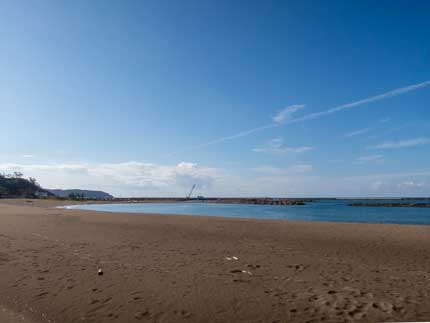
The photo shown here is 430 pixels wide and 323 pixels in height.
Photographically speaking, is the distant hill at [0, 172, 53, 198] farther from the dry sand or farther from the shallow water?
the dry sand

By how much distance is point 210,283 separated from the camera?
7910 millimetres

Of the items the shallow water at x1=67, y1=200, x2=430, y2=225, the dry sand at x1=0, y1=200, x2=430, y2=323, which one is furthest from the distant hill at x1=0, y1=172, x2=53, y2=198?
the dry sand at x1=0, y1=200, x2=430, y2=323

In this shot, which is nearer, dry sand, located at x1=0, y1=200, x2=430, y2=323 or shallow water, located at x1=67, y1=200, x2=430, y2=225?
dry sand, located at x1=0, y1=200, x2=430, y2=323

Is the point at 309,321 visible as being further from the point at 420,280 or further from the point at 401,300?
the point at 420,280

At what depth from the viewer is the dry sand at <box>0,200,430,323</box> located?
5980 millimetres

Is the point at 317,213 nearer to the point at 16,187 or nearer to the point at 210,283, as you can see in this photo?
the point at 210,283

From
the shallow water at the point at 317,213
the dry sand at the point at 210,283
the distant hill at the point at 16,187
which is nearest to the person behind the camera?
the dry sand at the point at 210,283

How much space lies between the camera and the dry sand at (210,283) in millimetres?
5980

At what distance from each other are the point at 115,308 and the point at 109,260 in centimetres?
464

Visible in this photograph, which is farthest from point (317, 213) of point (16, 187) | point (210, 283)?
point (16, 187)

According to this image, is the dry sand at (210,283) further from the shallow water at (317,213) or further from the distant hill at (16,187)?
the distant hill at (16,187)

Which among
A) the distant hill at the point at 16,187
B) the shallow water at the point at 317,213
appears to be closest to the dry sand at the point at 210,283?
the shallow water at the point at 317,213

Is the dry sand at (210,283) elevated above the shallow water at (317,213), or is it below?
above

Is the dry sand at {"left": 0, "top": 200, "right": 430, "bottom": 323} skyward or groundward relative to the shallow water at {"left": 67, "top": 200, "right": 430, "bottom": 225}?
skyward
